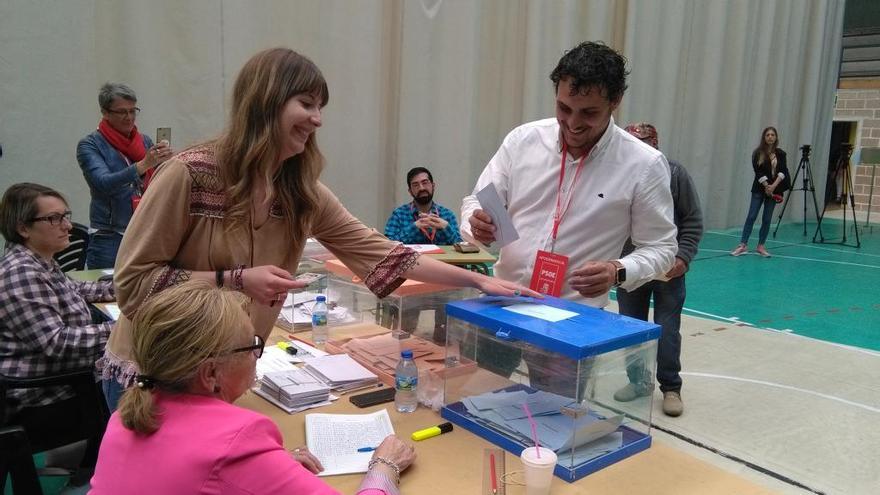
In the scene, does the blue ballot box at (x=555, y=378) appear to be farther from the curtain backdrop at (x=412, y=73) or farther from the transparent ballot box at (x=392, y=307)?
the curtain backdrop at (x=412, y=73)

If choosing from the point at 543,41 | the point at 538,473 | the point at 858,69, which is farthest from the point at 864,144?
the point at 538,473

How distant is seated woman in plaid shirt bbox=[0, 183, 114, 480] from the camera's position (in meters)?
2.19

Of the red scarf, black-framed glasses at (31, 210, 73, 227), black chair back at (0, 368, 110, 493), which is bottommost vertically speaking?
black chair back at (0, 368, 110, 493)

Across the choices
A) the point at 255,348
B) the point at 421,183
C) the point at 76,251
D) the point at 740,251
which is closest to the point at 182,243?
the point at 255,348

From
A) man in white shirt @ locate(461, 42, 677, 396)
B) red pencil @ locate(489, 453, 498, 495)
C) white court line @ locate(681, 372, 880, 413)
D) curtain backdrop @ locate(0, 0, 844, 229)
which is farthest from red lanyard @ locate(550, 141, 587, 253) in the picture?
curtain backdrop @ locate(0, 0, 844, 229)

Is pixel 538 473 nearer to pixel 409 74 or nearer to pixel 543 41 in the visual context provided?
pixel 409 74

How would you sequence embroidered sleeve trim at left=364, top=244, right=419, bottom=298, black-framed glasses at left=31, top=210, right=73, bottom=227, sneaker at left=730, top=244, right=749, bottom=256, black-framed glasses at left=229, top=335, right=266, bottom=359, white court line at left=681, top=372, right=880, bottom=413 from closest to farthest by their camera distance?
black-framed glasses at left=229, top=335, right=266, bottom=359, embroidered sleeve trim at left=364, top=244, right=419, bottom=298, black-framed glasses at left=31, top=210, right=73, bottom=227, white court line at left=681, top=372, right=880, bottom=413, sneaker at left=730, top=244, right=749, bottom=256

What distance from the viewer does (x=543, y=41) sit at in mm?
8148

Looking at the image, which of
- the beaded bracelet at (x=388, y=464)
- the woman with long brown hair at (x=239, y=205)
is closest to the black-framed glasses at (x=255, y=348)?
the woman with long brown hair at (x=239, y=205)

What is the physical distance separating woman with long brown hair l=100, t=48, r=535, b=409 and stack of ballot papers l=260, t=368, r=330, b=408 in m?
0.28

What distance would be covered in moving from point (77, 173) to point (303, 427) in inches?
164

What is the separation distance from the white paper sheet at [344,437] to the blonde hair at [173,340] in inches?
20.5

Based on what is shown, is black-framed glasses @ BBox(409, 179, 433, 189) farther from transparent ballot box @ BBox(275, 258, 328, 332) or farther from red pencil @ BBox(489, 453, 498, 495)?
red pencil @ BBox(489, 453, 498, 495)

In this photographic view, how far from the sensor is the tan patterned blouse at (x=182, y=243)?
1498 mm
